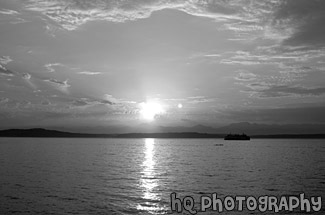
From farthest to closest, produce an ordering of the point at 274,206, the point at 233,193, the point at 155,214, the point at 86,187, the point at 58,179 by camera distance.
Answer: the point at 58,179, the point at 86,187, the point at 233,193, the point at 274,206, the point at 155,214

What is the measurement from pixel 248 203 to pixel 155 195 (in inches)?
503

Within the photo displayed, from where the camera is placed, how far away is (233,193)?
163ft

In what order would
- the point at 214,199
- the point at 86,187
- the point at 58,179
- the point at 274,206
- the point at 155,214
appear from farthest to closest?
1. the point at 58,179
2. the point at 86,187
3. the point at 214,199
4. the point at 274,206
5. the point at 155,214

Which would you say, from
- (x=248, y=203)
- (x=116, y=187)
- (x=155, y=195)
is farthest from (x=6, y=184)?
(x=248, y=203)

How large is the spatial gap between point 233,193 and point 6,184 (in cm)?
3659

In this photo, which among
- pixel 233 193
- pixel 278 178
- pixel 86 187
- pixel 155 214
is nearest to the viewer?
pixel 155 214

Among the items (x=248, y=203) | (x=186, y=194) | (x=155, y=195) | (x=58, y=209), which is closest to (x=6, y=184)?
(x=58, y=209)

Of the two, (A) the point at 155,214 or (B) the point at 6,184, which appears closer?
(A) the point at 155,214

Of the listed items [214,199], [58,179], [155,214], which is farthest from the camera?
[58,179]

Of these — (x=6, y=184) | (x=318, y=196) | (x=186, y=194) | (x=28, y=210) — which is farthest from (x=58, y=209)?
(x=318, y=196)

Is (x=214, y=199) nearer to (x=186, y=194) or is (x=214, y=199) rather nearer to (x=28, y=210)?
(x=186, y=194)

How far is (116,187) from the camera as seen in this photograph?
54156mm

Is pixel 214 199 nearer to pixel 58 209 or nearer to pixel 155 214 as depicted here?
pixel 155 214

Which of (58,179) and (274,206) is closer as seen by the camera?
(274,206)
